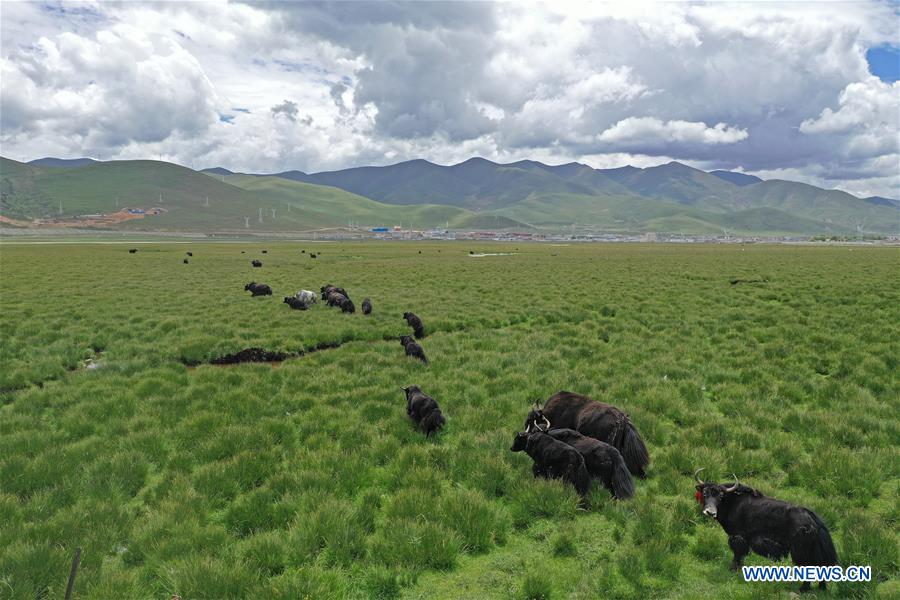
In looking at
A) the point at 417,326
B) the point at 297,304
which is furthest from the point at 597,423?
the point at 297,304

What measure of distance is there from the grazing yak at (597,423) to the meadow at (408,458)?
0.44m

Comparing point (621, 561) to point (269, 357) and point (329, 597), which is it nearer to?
point (329, 597)

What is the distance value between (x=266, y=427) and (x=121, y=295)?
24.5 metres

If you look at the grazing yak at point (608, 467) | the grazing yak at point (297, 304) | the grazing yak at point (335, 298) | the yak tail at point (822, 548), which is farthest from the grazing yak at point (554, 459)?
the grazing yak at point (297, 304)

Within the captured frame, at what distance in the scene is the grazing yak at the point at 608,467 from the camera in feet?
22.7

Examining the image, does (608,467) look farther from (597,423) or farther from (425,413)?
(425,413)

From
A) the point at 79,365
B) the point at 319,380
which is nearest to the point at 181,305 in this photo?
the point at 79,365

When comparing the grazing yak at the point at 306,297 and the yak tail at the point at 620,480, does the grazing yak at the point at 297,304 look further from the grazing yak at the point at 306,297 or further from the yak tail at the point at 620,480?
the yak tail at the point at 620,480

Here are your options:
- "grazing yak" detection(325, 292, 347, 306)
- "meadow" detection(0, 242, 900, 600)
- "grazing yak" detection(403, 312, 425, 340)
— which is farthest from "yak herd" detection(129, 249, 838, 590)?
"grazing yak" detection(325, 292, 347, 306)

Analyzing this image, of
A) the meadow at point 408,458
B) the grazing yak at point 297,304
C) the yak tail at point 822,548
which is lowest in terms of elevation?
the meadow at point 408,458

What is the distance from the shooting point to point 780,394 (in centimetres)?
1095

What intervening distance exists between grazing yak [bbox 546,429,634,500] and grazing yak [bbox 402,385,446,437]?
3094 millimetres

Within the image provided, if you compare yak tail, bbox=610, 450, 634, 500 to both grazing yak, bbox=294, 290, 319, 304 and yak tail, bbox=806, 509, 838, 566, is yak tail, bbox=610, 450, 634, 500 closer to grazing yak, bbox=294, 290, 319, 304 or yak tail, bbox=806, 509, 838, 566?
yak tail, bbox=806, 509, 838, 566

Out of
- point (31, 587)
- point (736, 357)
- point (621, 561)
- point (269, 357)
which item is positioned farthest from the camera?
point (269, 357)
